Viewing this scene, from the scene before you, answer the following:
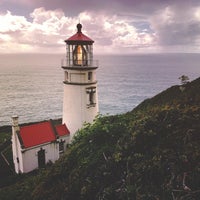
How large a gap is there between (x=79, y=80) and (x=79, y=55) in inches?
77.6

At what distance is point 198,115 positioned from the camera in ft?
23.6

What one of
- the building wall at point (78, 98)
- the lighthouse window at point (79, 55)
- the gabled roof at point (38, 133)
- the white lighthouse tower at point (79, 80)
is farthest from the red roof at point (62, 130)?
the lighthouse window at point (79, 55)

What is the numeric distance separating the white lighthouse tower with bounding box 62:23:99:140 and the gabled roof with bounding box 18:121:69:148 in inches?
53.3

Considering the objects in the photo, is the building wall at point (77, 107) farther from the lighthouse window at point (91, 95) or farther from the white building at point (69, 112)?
the lighthouse window at point (91, 95)

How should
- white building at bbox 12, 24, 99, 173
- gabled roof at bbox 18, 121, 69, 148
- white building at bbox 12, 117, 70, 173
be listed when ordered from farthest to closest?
white building at bbox 12, 24, 99, 173, gabled roof at bbox 18, 121, 69, 148, white building at bbox 12, 117, 70, 173

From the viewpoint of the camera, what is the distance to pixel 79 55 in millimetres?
20375

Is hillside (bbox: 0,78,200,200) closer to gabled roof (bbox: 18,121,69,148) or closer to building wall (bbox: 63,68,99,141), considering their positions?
gabled roof (bbox: 18,121,69,148)

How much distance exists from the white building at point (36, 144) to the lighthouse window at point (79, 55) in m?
5.30

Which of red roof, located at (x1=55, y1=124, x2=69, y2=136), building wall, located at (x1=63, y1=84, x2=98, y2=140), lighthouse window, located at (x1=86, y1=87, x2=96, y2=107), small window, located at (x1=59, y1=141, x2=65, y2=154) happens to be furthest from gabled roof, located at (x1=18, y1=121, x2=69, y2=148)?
lighthouse window, located at (x1=86, y1=87, x2=96, y2=107)

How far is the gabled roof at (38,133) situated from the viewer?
18.8 metres

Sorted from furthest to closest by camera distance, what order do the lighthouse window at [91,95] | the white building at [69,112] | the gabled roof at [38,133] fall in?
the lighthouse window at [91,95]
the white building at [69,112]
the gabled roof at [38,133]

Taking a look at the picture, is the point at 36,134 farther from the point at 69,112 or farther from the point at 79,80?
the point at 79,80

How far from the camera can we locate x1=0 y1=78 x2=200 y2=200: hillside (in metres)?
5.38

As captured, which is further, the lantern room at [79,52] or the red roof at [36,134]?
the lantern room at [79,52]
